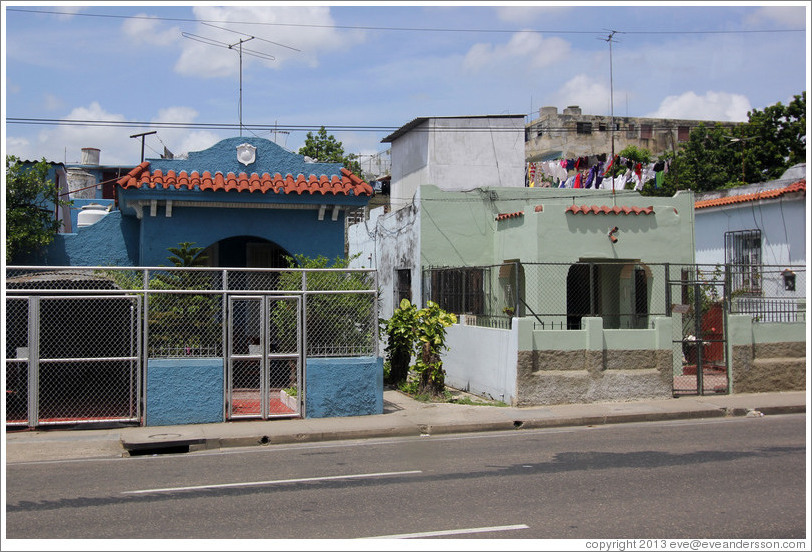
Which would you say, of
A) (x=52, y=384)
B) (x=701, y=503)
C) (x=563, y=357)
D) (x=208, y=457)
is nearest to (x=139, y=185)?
(x=52, y=384)

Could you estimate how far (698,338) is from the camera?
646 inches

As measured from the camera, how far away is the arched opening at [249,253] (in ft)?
61.6

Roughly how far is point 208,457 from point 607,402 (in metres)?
8.08

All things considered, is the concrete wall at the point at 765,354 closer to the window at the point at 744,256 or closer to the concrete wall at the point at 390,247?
the window at the point at 744,256

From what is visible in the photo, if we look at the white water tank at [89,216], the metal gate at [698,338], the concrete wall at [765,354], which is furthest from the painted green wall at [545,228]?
the white water tank at [89,216]

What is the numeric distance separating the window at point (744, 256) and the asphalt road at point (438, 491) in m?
11.2

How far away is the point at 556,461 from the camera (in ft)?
33.1

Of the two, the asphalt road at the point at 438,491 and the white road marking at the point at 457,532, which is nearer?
the white road marking at the point at 457,532

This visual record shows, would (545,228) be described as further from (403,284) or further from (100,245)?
(100,245)

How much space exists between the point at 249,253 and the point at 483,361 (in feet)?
20.3

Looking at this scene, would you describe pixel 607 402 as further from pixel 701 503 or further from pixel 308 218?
Answer: pixel 701 503

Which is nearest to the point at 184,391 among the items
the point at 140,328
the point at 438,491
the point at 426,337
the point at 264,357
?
the point at 140,328

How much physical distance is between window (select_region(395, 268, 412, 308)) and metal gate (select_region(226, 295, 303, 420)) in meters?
8.40

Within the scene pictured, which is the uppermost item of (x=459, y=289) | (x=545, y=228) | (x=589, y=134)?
(x=589, y=134)
